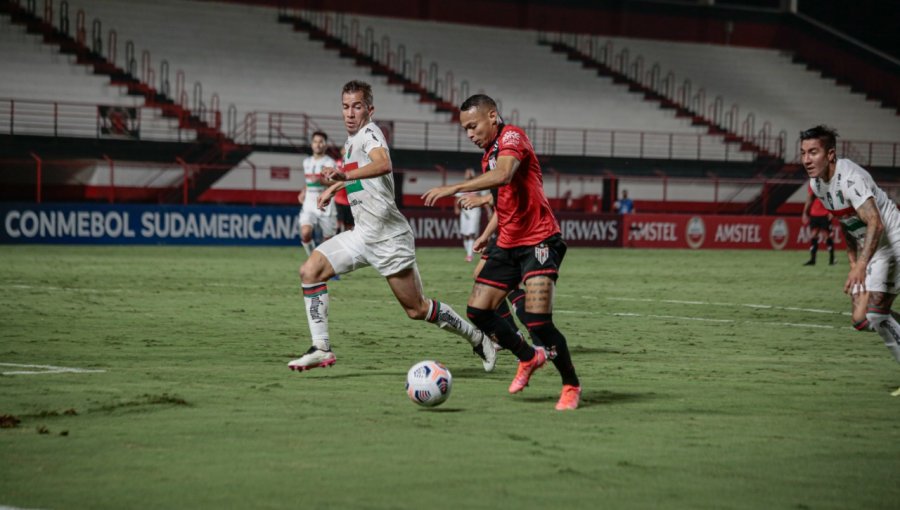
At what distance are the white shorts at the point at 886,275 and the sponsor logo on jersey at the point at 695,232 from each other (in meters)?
31.8

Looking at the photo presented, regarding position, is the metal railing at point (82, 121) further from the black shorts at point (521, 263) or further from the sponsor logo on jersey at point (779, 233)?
the black shorts at point (521, 263)

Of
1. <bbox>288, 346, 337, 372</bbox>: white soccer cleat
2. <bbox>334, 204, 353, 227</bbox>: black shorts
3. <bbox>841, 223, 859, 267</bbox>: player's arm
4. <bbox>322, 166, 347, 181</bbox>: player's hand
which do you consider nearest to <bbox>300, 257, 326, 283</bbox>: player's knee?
<bbox>288, 346, 337, 372</bbox>: white soccer cleat

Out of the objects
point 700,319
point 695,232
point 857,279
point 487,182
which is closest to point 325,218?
point 700,319

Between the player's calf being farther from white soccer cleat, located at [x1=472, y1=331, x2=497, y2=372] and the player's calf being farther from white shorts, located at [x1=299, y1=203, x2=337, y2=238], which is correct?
white shorts, located at [x1=299, y1=203, x2=337, y2=238]

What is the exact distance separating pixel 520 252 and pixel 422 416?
1.52 m

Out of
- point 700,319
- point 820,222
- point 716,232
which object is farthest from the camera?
point 716,232

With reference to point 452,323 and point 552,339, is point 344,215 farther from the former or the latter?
point 552,339

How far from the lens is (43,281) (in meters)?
19.4

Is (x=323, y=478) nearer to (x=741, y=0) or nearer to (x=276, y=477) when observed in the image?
(x=276, y=477)

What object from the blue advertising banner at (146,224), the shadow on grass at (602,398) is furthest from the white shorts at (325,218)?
the shadow on grass at (602,398)

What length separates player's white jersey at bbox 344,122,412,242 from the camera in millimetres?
9906

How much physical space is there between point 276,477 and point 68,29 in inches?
1431

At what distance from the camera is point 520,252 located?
8.50 metres

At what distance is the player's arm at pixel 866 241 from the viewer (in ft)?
28.6
